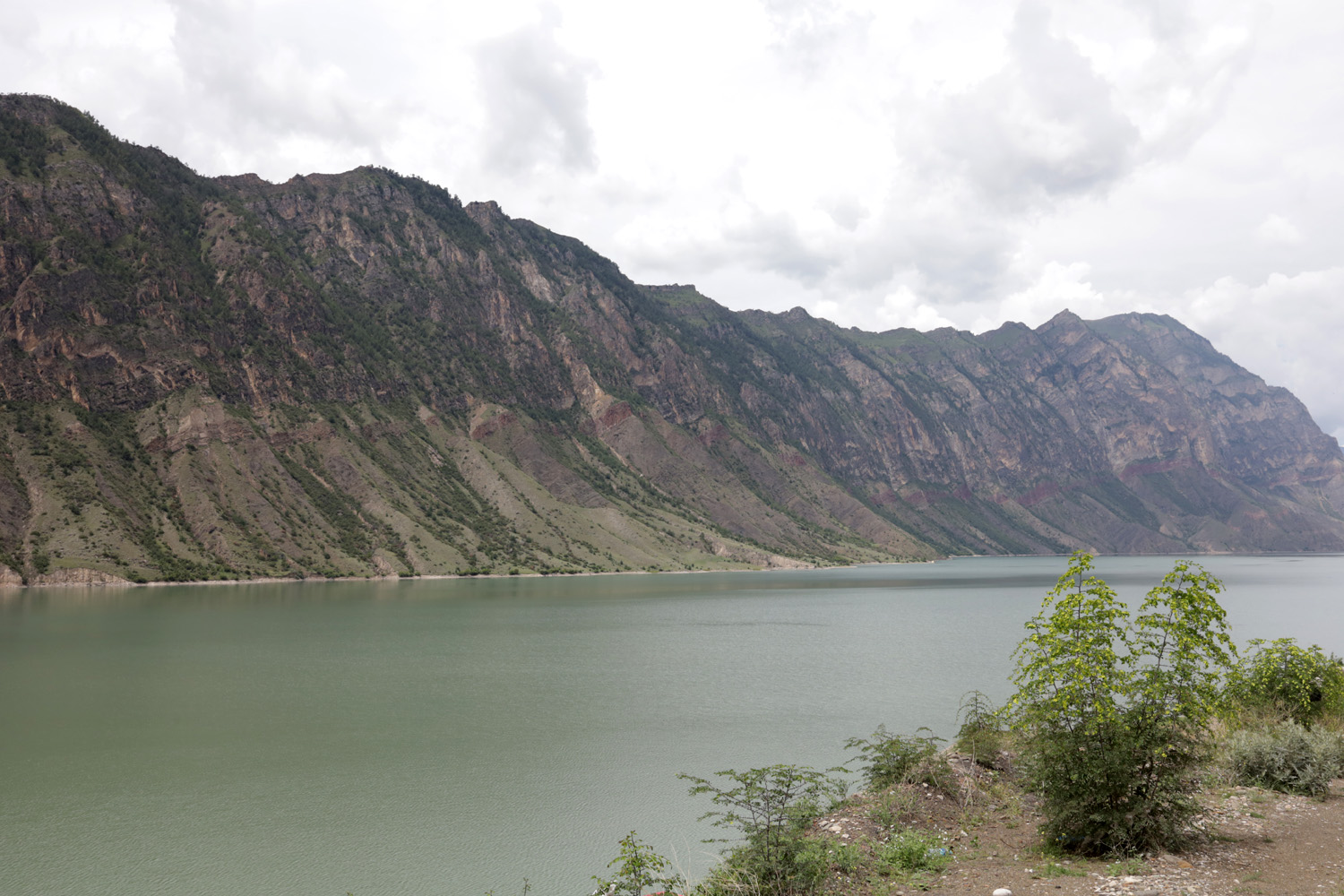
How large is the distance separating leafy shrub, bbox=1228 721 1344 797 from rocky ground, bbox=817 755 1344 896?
58 centimetres

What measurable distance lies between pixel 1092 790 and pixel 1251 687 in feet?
49.1

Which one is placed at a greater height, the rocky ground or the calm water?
the rocky ground

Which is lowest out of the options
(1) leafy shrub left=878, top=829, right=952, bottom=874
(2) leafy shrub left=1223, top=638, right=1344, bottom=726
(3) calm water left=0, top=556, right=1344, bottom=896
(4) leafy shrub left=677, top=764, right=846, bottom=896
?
(3) calm water left=0, top=556, right=1344, bottom=896

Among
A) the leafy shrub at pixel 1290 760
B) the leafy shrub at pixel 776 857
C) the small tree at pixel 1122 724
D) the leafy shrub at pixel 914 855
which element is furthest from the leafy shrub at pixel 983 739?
the leafy shrub at pixel 776 857

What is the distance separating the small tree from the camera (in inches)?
624

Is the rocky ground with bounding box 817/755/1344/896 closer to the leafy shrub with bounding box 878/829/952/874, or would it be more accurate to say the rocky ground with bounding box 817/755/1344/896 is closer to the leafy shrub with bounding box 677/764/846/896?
the leafy shrub with bounding box 878/829/952/874

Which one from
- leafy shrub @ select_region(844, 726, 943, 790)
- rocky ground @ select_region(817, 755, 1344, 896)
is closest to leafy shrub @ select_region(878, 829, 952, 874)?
rocky ground @ select_region(817, 755, 1344, 896)

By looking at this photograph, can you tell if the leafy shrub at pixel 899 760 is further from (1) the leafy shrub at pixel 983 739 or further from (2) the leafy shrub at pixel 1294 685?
(2) the leafy shrub at pixel 1294 685

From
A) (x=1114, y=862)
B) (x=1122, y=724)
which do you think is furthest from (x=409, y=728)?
(x=1122, y=724)

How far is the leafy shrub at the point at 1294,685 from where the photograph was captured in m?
25.6

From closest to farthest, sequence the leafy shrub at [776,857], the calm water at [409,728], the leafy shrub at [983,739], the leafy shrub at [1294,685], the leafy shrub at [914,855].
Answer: the leafy shrub at [776,857], the leafy shrub at [914,855], the calm water at [409,728], the leafy shrub at [983,739], the leafy shrub at [1294,685]

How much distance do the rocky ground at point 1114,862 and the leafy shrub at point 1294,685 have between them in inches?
196

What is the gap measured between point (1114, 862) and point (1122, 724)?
257cm

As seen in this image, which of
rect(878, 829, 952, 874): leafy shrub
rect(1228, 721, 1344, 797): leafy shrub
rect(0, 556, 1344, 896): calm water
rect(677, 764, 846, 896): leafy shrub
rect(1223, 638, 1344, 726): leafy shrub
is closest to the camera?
rect(677, 764, 846, 896): leafy shrub
